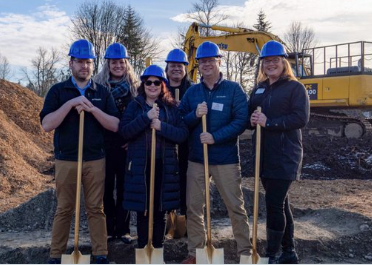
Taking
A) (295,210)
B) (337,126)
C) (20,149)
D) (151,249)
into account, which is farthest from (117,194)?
(337,126)

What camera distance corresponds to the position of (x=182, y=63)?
5074 mm

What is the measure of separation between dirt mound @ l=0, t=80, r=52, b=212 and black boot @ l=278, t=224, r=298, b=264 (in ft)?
17.5

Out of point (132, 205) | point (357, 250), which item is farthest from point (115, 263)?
point (357, 250)

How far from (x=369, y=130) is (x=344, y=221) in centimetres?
1038

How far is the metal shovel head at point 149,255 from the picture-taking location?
4.24m

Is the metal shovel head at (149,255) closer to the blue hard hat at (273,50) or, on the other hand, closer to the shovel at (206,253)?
the shovel at (206,253)

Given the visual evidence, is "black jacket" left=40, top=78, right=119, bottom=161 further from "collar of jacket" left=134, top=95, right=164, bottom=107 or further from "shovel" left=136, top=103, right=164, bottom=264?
"shovel" left=136, top=103, right=164, bottom=264

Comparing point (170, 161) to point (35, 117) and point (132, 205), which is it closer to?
point (132, 205)

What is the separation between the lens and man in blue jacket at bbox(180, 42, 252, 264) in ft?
14.2

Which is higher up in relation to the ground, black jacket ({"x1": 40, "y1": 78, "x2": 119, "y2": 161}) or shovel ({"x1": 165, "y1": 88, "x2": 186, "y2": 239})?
black jacket ({"x1": 40, "y1": 78, "x2": 119, "y2": 161})

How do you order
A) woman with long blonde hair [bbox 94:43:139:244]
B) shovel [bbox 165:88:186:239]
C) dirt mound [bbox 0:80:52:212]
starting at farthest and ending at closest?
dirt mound [bbox 0:80:52:212], shovel [bbox 165:88:186:239], woman with long blonde hair [bbox 94:43:139:244]

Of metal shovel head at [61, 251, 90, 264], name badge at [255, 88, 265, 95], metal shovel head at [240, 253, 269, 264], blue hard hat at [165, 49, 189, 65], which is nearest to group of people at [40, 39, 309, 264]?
name badge at [255, 88, 265, 95]

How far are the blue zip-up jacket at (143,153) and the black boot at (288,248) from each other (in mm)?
1217

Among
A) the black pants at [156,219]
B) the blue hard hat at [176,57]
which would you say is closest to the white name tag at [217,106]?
the black pants at [156,219]
